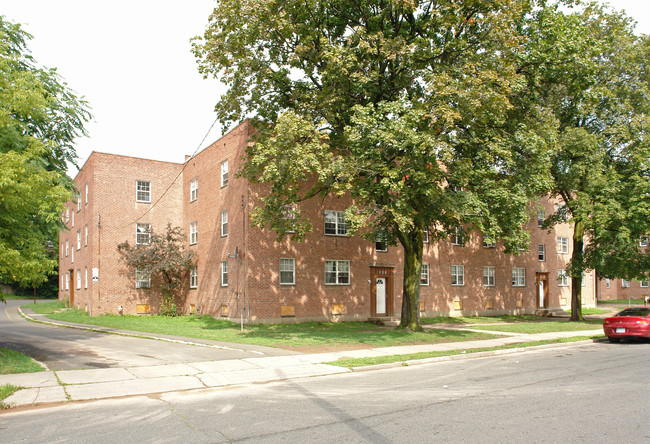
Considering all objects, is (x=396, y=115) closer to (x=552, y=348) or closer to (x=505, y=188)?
(x=505, y=188)

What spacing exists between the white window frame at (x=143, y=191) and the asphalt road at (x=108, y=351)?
44.1ft

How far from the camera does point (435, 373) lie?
39.8ft

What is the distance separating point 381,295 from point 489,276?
399 inches

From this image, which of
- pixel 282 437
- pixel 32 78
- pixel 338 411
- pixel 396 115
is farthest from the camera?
pixel 396 115

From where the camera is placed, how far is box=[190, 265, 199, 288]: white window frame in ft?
99.7

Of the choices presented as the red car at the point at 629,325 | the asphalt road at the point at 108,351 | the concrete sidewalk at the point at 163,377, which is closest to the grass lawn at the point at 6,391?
the concrete sidewalk at the point at 163,377

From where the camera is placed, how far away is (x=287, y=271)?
82.9ft

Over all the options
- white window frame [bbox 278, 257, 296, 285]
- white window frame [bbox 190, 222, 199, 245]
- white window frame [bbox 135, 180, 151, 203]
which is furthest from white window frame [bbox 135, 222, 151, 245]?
white window frame [bbox 278, 257, 296, 285]

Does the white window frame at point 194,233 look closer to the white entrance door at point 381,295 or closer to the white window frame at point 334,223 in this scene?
the white window frame at point 334,223

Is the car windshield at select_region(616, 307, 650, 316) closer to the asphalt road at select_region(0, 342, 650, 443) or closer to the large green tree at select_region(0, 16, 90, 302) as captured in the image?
the asphalt road at select_region(0, 342, 650, 443)

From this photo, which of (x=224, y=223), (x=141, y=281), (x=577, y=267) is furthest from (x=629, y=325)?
(x=141, y=281)

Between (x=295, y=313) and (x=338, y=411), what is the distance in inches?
679

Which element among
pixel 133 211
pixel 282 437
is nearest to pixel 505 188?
pixel 282 437

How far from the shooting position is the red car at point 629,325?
18781mm
